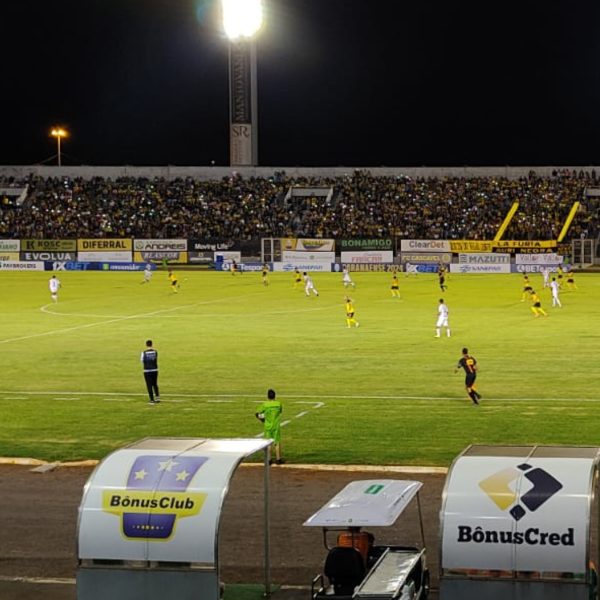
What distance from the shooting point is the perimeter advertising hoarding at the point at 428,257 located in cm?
8862

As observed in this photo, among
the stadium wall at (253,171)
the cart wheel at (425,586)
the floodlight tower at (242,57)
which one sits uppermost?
the floodlight tower at (242,57)

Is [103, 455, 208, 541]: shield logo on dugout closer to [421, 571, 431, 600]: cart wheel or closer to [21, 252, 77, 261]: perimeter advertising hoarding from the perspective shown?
[421, 571, 431, 600]: cart wheel

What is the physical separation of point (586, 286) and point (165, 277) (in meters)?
31.1

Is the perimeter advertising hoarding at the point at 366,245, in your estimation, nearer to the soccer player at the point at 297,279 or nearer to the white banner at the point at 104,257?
the white banner at the point at 104,257

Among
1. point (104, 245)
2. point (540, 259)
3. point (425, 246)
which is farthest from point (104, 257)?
point (540, 259)

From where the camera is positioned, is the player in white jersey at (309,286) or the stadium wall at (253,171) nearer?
the player in white jersey at (309,286)

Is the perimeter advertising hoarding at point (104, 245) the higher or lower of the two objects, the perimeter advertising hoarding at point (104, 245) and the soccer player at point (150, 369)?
the higher

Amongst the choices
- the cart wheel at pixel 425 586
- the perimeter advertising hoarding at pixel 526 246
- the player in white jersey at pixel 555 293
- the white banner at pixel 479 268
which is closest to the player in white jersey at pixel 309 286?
the player in white jersey at pixel 555 293

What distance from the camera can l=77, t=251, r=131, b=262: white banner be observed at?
3696 inches

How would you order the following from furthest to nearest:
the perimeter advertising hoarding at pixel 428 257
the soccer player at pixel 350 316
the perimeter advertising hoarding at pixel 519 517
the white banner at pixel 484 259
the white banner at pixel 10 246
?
the white banner at pixel 10 246 < the perimeter advertising hoarding at pixel 428 257 < the white banner at pixel 484 259 < the soccer player at pixel 350 316 < the perimeter advertising hoarding at pixel 519 517

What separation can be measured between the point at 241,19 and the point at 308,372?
247 feet

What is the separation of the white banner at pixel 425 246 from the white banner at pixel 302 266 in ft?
24.3

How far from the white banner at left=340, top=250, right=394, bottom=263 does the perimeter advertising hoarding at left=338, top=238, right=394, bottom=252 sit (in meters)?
2.90

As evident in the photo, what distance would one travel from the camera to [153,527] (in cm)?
1105
